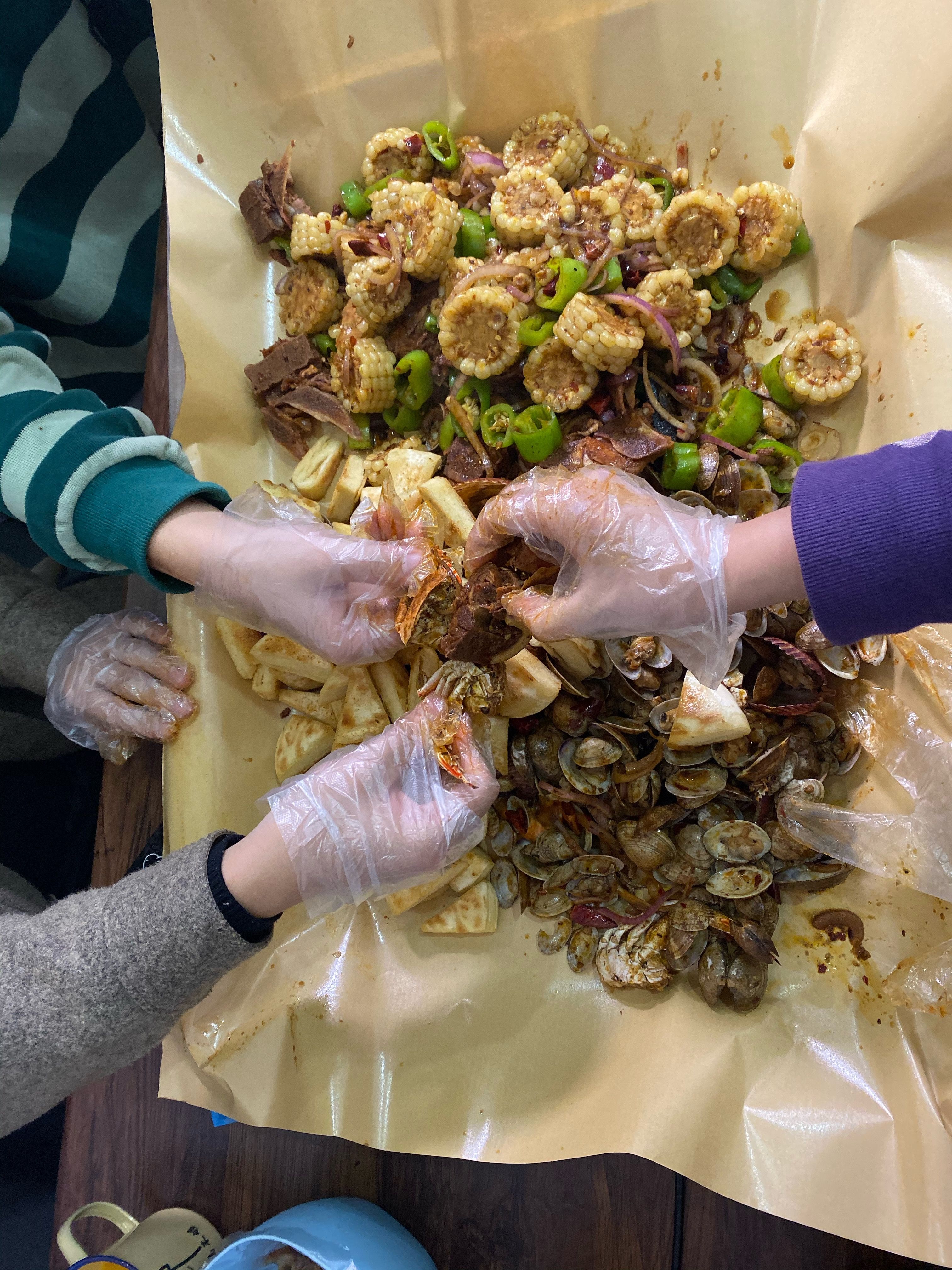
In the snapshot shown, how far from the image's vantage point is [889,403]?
59.6 inches

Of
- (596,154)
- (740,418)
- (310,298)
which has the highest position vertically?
(596,154)

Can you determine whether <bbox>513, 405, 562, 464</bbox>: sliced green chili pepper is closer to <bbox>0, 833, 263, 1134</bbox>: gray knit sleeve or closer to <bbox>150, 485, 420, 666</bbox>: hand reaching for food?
<bbox>150, 485, 420, 666</bbox>: hand reaching for food

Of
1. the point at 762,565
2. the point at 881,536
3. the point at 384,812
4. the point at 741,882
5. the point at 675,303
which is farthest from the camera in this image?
the point at 675,303

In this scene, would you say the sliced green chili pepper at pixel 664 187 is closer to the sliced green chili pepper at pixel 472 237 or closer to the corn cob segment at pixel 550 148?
the corn cob segment at pixel 550 148

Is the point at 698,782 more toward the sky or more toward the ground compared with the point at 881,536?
Result: more toward the ground

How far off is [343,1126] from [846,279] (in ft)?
6.92

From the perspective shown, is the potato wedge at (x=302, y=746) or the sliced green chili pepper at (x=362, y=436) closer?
the potato wedge at (x=302, y=746)

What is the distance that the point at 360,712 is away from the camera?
5.24 feet

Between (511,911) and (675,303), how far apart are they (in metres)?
1.40

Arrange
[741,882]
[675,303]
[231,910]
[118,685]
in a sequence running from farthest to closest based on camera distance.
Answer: [118,685] < [675,303] < [741,882] < [231,910]

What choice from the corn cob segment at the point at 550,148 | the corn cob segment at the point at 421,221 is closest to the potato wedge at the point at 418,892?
the corn cob segment at the point at 421,221

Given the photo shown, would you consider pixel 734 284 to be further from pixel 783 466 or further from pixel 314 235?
pixel 314 235

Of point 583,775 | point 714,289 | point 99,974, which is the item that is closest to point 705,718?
point 583,775

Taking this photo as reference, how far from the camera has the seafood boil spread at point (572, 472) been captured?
4.93 feet
